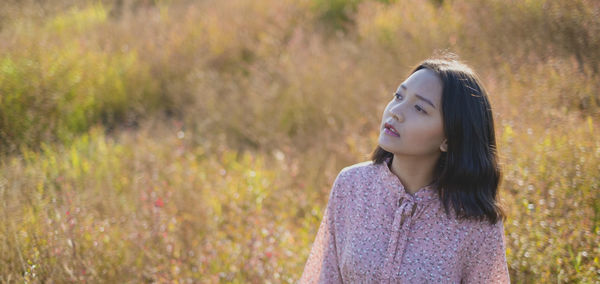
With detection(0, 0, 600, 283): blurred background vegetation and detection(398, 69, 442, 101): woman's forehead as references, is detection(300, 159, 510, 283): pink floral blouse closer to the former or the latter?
detection(398, 69, 442, 101): woman's forehead

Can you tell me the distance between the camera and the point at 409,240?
175 cm

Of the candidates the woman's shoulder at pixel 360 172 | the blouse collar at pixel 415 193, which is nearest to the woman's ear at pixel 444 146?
the blouse collar at pixel 415 193

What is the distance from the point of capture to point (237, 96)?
215 inches

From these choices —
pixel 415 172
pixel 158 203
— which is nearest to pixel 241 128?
pixel 158 203

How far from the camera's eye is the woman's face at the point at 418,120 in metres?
1.68

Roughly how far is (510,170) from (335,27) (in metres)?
4.88

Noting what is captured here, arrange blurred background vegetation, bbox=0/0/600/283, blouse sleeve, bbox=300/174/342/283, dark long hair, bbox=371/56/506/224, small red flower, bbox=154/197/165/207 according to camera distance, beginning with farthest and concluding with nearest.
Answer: small red flower, bbox=154/197/165/207
blurred background vegetation, bbox=0/0/600/283
blouse sleeve, bbox=300/174/342/283
dark long hair, bbox=371/56/506/224

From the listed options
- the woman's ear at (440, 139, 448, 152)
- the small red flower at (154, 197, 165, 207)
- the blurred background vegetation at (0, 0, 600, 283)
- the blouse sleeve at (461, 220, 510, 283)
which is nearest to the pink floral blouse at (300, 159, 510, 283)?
the blouse sleeve at (461, 220, 510, 283)

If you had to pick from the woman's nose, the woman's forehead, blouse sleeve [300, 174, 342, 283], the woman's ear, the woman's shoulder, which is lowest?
blouse sleeve [300, 174, 342, 283]

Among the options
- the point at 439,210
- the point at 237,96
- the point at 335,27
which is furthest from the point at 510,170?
the point at 335,27

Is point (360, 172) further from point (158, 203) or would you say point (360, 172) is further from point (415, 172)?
point (158, 203)

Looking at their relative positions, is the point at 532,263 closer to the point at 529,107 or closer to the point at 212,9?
the point at 529,107

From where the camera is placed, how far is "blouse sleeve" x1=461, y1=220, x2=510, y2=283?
5.63ft

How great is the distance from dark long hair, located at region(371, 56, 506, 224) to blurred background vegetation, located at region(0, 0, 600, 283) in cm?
90
